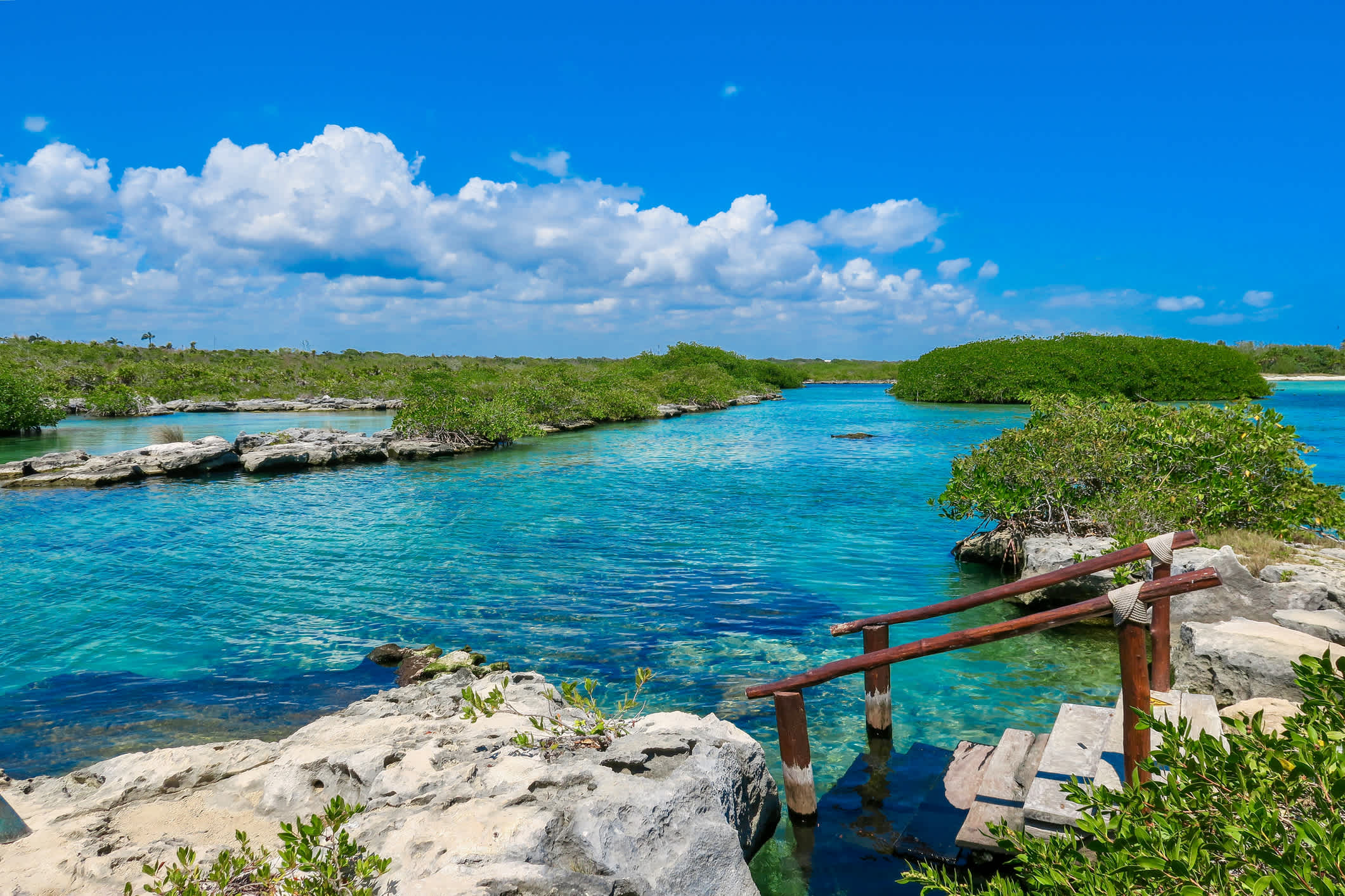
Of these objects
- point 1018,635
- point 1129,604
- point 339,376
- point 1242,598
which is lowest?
point 1242,598

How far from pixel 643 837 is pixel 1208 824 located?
2602mm

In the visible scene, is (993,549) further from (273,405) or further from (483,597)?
(273,405)

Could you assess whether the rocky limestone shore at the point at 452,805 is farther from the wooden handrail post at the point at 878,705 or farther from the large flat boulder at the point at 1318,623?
the large flat boulder at the point at 1318,623

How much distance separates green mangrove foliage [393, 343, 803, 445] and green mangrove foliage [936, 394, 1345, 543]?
77.2ft

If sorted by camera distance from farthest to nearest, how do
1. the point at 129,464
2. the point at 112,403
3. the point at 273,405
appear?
the point at 273,405 < the point at 112,403 < the point at 129,464

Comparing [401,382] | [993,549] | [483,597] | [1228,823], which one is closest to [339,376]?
[401,382]

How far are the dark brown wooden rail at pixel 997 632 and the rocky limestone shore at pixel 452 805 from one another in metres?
0.66

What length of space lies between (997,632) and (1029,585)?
0.94 meters

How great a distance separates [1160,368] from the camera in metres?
75.2

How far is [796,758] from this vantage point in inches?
224

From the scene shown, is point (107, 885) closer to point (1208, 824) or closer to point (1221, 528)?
point (1208, 824)

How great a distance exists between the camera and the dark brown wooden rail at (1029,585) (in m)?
4.92

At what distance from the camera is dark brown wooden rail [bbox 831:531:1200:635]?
16.1 feet

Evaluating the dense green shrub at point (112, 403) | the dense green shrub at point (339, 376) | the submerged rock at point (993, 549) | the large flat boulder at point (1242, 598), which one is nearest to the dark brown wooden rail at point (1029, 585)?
the large flat boulder at point (1242, 598)
